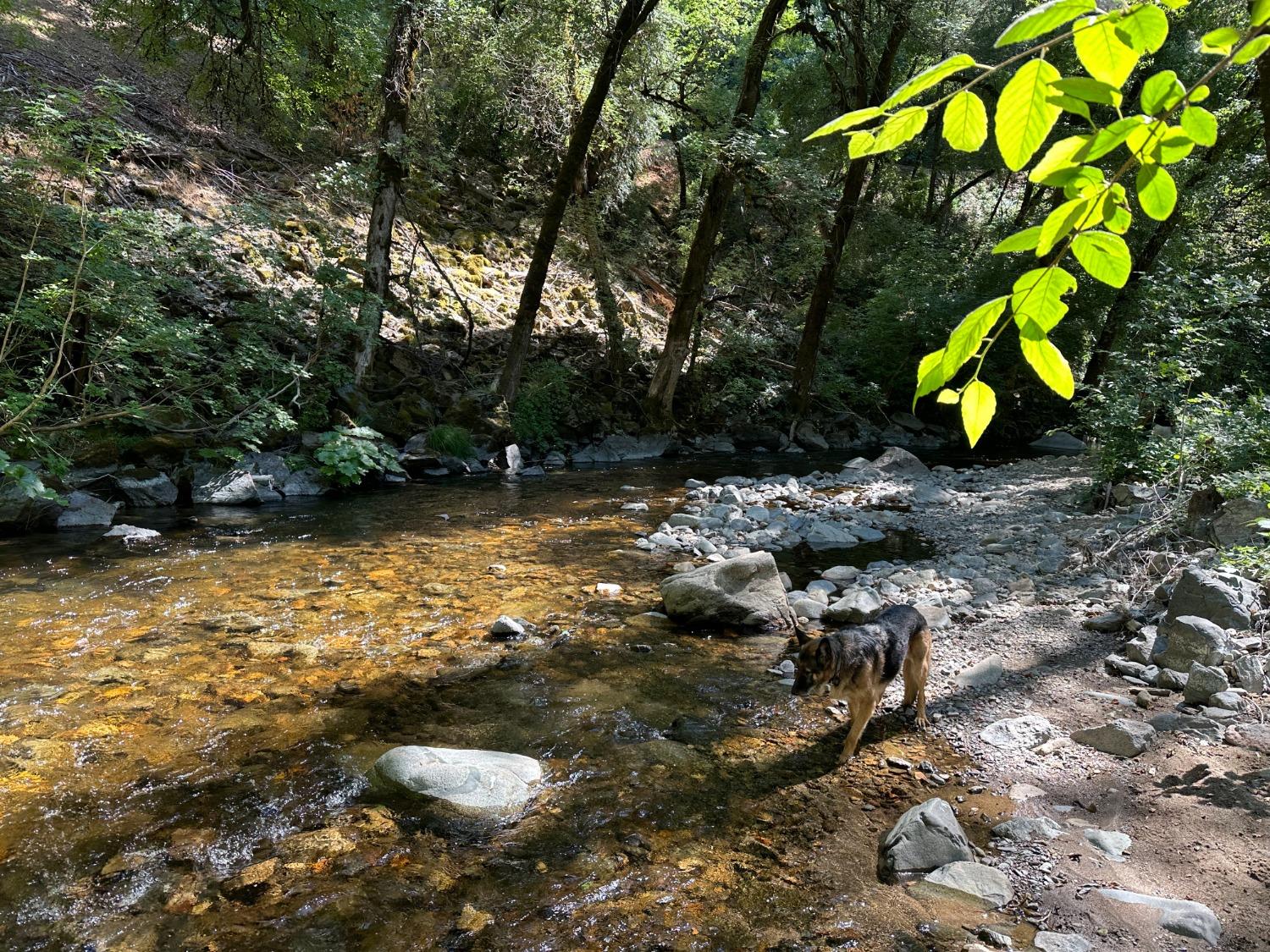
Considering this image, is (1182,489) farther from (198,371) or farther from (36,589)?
(198,371)

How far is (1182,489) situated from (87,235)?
10621mm

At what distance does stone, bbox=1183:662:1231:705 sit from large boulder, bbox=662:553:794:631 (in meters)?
2.80

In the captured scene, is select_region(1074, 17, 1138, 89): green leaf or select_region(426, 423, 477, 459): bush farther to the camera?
select_region(426, 423, 477, 459): bush

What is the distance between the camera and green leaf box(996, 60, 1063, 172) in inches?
31.9

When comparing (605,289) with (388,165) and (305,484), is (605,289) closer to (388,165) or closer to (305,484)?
(388,165)

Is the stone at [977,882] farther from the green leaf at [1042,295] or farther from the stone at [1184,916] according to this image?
the green leaf at [1042,295]

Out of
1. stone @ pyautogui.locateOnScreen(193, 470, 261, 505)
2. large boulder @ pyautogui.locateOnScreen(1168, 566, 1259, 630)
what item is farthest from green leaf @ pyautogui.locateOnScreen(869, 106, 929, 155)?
stone @ pyautogui.locateOnScreen(193, 470, 261, 505)

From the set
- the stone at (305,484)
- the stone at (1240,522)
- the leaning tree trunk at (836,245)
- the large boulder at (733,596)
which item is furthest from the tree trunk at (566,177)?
the stone at (1240,522)

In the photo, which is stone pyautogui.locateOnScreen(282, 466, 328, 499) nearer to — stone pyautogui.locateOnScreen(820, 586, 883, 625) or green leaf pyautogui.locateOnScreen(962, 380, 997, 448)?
stone pyautogui.locateOnScreen(820, 586, 883, 625)

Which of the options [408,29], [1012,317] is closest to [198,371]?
[408,29]

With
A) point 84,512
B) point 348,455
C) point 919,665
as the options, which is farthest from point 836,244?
point 84,512

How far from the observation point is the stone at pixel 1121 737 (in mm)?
3842

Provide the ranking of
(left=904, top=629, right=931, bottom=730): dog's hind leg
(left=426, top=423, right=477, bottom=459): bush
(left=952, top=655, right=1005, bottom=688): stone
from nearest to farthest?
(left=904, top=629, right=931, bottom=730): dog's hind leg, (left=952, top=655, right=1005, bottom=688): stone, (left=426, top=423, right=477, bottom=459): bush

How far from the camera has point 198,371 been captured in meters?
9.73
